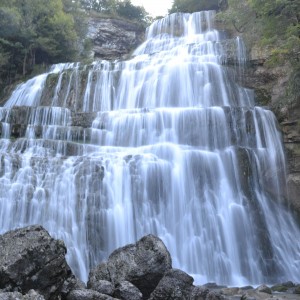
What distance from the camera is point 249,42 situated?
22.2 m

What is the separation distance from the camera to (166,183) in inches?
564

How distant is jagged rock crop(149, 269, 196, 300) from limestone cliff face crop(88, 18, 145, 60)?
1066 inches

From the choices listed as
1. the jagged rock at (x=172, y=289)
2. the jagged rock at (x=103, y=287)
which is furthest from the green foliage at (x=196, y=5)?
the jagged rock at (x=103, y=287)

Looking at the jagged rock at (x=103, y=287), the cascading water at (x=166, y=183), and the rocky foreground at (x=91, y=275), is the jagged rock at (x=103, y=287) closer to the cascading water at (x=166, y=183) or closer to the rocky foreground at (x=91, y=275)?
the rocky foreground at (x=91, y=275)

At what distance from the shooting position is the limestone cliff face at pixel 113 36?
33.9 m

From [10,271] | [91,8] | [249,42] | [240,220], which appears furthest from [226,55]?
[91,8]

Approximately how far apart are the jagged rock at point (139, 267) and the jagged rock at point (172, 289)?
0.97ft

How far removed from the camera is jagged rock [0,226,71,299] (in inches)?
248

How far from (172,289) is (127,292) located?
32.0 inches

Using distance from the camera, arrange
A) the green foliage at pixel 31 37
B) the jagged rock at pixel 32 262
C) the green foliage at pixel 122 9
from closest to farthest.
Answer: the jagged rock at pixel 32 262 < the green foliage at pixel 31 37 < the green foliage at pixel 122 9

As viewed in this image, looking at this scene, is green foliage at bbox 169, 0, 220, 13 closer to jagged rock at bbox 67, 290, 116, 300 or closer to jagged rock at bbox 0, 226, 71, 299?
jagged rock at bbox 0, 226, 71, 299

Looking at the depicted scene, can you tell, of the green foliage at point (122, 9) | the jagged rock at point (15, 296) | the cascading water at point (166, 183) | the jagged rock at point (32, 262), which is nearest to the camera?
the jagged rock at point (15, 296)

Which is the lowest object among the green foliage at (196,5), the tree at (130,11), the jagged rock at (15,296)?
the jagged rock at (15,296)

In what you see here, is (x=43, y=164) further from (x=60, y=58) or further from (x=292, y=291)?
(x=60, y=58)
